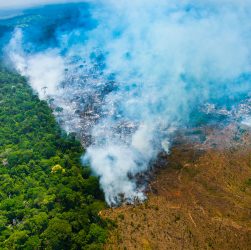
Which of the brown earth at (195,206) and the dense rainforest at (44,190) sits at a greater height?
the dense rainforest at (44,190)

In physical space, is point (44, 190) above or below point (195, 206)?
above

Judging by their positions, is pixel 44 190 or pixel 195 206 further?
pixel 44 190

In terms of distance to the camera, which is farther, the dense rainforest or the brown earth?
the dense rainforest

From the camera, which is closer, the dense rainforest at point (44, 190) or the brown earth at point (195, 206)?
the brown earth at point (195, 206)

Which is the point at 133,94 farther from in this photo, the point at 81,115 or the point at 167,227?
the point at 167,227
